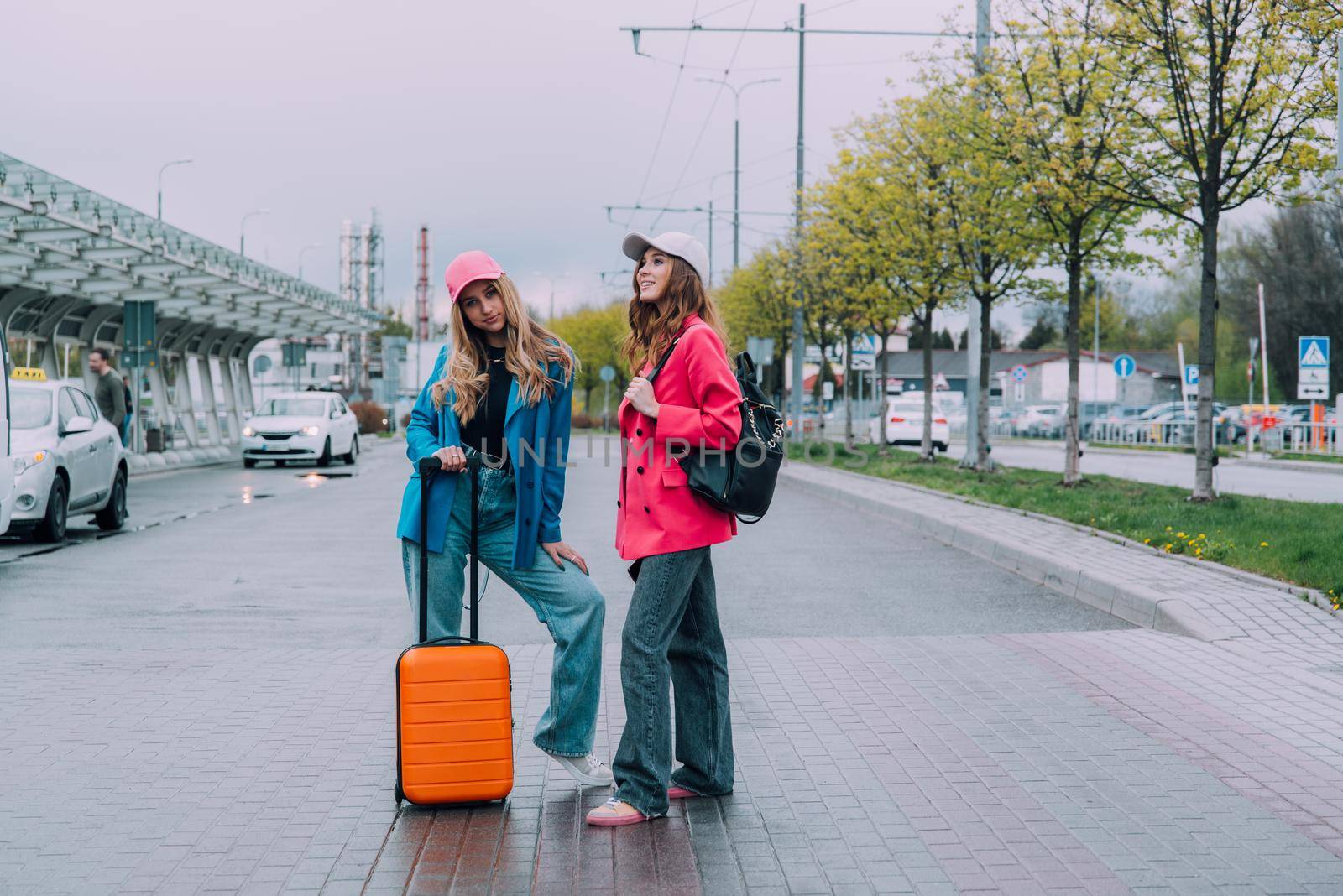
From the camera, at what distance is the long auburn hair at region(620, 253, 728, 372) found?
176 inches

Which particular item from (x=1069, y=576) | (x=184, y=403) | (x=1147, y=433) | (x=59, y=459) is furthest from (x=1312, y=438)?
(x=59, y=459)

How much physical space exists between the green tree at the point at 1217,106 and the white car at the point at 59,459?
10.6 m

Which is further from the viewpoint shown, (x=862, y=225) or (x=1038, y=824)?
(x=862, y=225)

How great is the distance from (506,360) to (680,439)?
68 cm

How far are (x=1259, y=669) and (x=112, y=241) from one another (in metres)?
18.3

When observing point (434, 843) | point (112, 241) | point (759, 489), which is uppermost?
point (112, 241)

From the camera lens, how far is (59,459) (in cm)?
1297

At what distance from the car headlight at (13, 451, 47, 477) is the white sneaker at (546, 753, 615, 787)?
9.22 m

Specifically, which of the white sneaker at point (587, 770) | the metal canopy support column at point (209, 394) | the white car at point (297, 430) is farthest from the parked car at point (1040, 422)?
the white sneaker at point (587, 770)

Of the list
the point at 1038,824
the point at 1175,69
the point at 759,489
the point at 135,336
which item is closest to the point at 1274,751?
the point at 1038,824

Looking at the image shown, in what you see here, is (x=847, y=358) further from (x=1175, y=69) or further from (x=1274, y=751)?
(x=1274, y=751)

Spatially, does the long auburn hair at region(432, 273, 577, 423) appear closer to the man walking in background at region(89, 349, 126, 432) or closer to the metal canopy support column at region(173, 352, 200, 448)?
the man walking in background at region(89, 349, 126, 432)

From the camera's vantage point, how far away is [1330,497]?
19.0 meters

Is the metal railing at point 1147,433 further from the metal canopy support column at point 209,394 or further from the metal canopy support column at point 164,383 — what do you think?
the metal canopy support column at point 164,383
